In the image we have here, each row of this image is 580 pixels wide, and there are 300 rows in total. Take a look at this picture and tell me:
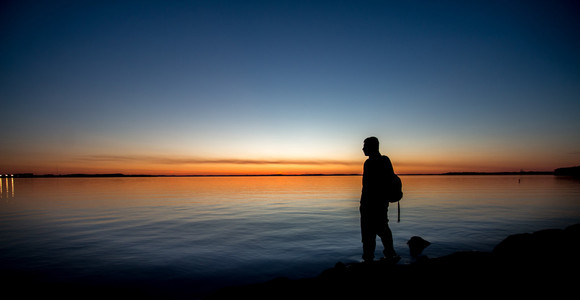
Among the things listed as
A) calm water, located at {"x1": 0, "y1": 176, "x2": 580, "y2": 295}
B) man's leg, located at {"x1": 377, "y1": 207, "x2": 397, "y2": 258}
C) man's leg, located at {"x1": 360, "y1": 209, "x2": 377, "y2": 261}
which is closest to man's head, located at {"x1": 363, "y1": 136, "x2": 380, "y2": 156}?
man's leg, located at {"x1": 377, "y1": 207, "x2": 397, "y2": 258}

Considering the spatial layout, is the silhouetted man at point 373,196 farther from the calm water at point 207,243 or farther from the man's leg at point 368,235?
the calm water at point 207,243

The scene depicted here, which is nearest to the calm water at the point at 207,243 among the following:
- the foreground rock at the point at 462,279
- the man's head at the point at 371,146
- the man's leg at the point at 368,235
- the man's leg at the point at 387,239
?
the man's leg at the point at 368,235

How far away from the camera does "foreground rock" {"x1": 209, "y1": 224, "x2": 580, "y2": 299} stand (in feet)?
14.7

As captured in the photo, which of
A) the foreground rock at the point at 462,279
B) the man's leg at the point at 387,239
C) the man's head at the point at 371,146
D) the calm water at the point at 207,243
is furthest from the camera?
the calm water at the point at 207,243

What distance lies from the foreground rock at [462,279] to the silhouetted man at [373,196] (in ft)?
3.68

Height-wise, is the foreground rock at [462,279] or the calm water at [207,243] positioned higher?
the foreground rock at [462,279]

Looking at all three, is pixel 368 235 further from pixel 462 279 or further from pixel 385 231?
pixel 462 279

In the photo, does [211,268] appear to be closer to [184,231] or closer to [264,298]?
[264,298]

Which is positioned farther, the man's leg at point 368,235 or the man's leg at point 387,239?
the man's leg at point 387,239

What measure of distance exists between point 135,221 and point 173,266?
1014 centimetres

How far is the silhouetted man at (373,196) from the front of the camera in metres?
6.84

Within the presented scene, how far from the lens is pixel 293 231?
13.8m

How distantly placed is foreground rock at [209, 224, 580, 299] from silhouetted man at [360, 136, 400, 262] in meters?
1.12

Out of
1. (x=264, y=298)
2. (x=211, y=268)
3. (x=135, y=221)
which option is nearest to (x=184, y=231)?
(x=135, y=221)
